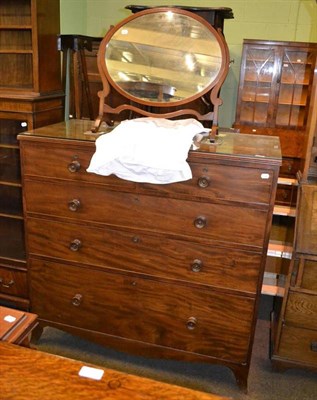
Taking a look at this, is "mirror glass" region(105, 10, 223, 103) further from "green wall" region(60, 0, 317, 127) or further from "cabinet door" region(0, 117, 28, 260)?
"green wall" region(60, 0, 317, 127)

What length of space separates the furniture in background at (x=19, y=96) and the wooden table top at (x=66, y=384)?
1.54m

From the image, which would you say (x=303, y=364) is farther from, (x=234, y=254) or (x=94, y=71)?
(x=94, y=71)

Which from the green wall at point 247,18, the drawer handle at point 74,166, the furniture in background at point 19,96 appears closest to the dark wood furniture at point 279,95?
the green wall at point 247,18

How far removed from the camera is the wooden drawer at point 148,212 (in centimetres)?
172

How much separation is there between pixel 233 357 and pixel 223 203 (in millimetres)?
785

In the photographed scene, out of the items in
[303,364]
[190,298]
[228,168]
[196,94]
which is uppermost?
[196,94]

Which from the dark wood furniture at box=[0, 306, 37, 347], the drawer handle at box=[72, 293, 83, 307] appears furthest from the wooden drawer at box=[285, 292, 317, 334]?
the dark wood furniture at box=[0, 306, 37, 347]

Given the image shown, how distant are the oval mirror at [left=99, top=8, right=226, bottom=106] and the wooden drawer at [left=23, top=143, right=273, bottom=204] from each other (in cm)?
44

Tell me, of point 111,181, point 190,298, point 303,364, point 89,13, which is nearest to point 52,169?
point 111,181

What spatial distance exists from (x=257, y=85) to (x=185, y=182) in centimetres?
230

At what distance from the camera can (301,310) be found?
1956mm

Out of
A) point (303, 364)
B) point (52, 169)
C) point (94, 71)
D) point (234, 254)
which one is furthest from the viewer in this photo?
point (94, 71)

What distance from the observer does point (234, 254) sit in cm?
176

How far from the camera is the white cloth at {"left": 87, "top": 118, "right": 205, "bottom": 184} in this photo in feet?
5.34
